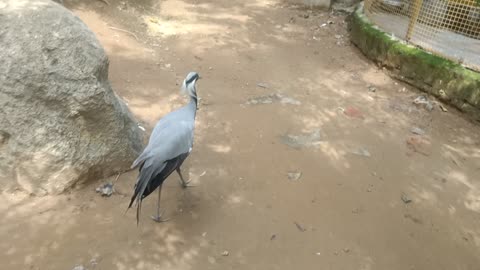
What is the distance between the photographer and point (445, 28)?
6.65 metres

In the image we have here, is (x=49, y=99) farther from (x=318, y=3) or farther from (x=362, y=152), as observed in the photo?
(x=318, y=3)

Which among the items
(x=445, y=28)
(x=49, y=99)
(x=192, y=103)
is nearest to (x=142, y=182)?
(x=192, y=103)

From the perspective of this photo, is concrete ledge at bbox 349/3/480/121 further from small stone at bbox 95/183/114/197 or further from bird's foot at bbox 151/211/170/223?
small stone at bbox 95/183/114/197

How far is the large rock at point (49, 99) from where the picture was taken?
354cm

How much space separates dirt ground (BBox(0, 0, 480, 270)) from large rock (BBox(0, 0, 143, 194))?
252 millimetres

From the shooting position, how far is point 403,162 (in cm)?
470

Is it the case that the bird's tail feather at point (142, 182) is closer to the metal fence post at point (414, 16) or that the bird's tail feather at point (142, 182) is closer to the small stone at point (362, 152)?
the small stone at point (362, 152)

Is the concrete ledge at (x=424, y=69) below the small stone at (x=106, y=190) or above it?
above

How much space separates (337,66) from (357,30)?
1023mm

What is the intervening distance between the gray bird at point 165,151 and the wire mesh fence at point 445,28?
4.36 m

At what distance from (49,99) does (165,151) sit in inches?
46.3

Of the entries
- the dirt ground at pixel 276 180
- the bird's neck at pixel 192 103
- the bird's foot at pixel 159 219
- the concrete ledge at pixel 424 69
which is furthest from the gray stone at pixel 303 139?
the concrete ledge at pixel 424 69

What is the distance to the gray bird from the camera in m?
3.30

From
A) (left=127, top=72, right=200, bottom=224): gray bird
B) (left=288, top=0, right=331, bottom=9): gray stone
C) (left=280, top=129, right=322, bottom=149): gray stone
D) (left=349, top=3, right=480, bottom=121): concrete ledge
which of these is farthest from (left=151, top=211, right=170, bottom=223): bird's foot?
(left=288, top=0, right=331, bottom=9): gray stone
